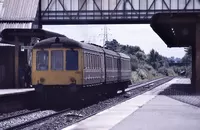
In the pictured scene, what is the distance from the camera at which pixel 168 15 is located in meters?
30.4

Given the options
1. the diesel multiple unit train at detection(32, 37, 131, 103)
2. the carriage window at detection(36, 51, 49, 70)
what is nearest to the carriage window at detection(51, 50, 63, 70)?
the diesel multiple unit train at detection(32, 37, 131, 103)

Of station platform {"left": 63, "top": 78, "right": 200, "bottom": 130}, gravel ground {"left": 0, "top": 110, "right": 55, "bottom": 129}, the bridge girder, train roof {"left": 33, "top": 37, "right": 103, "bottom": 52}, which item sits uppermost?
the bridge girder

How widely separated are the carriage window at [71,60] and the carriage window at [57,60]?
31 centimetres

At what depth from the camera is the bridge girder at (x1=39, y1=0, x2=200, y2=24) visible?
46.7 metres

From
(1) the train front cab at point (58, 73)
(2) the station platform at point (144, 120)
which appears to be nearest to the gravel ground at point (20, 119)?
(1) the train front cab at point (58, 73)

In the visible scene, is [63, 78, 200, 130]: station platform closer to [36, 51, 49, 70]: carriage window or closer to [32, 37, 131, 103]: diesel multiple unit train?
[32, 37, 131, 103]: diesel multiple unit train

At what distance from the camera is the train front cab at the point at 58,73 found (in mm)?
22359

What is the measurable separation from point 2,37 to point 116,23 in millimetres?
19450

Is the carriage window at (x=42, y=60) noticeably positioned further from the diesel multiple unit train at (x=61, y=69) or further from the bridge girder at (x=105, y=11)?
the bridge girder at (x=105, y=11)

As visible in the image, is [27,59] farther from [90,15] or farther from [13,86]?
[90,15]

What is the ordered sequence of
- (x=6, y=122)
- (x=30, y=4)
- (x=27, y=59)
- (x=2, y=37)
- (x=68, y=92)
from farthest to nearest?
1. (x=30, y=4)
2. (x=27, y=59)
3. (x=2, y=37)
4. (x=68, y=92)
5. (x=6, y=122)

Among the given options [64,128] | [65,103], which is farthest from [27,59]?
[64,128]

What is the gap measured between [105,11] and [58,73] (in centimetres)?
2520

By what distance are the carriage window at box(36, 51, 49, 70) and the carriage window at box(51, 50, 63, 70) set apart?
0.95 feet
